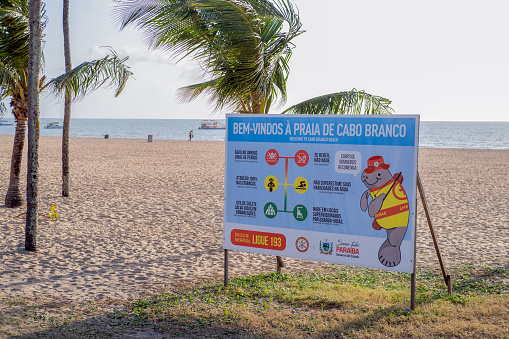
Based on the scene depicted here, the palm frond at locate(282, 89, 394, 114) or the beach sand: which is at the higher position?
the palm frond at locate(282, 89, 394, 114)

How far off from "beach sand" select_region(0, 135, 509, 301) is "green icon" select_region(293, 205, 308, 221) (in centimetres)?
173

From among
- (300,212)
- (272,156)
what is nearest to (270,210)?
(300,212)

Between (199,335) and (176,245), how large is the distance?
3967 millimetres

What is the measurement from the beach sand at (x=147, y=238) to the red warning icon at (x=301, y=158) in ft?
7.00

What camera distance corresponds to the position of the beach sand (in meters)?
6.15

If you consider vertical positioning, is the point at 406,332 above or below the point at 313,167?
below

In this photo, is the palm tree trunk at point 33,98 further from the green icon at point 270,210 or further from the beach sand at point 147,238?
the green icon at point 270,210

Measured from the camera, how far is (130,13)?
22.4 feet

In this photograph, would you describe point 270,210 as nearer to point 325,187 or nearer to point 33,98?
point 325,187

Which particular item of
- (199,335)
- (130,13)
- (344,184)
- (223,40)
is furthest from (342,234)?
(130,13)

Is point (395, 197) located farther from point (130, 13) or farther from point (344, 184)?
point (130, 13)

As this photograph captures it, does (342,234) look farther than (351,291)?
No

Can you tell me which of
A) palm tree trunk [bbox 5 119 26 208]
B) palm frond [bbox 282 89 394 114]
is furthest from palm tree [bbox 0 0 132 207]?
palm frond [bbox 282 89 394 114]

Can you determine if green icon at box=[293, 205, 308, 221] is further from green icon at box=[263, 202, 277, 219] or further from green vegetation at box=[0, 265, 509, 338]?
green vegetation at box=[0, 265, 509, 338]
